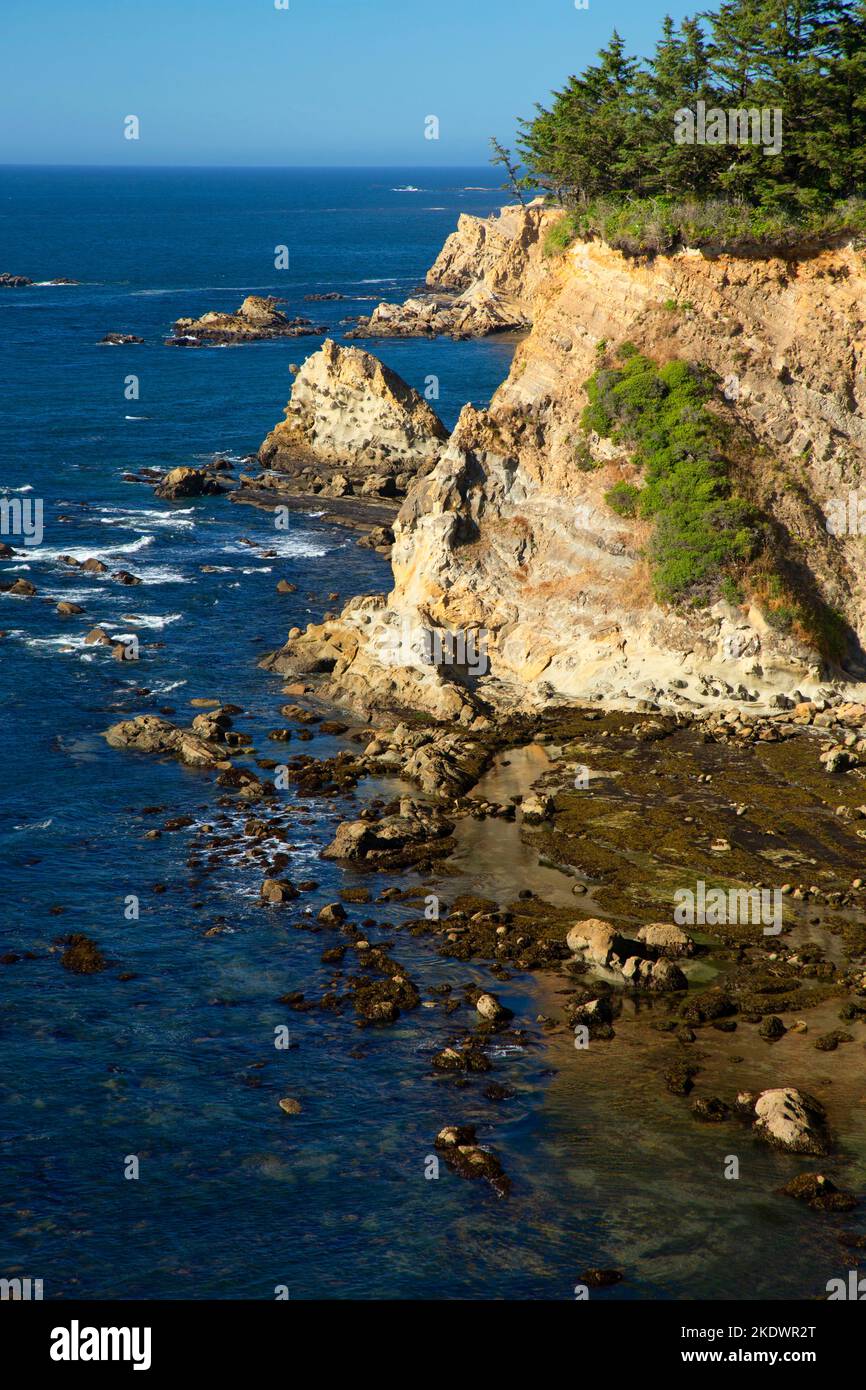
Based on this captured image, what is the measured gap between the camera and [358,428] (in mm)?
97812

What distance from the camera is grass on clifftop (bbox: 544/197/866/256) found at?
58438 mm

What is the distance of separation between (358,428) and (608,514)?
41.1 metres

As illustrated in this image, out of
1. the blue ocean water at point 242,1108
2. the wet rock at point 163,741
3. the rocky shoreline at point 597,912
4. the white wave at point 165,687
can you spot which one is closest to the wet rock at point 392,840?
the rocky shoreline at point 597,912

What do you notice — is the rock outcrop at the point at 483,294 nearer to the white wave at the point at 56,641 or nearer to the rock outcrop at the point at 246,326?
the rock outcrop at the point at 246,326

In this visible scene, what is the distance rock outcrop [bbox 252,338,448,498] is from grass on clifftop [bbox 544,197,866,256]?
33354 millimetres

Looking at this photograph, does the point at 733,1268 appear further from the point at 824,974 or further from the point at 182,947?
the point at 182,947

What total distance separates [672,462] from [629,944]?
24645 millimetres

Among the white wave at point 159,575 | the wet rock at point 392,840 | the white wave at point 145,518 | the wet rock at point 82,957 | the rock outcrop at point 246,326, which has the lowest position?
the wet rock at point 82,957

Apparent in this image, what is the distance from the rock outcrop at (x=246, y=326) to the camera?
154 meters

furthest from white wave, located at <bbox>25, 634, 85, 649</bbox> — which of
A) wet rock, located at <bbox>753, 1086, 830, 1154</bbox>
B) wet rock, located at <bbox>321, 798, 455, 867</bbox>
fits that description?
wet rock, located at <bbox>753, 1086, 830, 1154</bbox>

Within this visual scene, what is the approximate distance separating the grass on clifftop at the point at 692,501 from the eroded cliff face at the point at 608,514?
703 mm

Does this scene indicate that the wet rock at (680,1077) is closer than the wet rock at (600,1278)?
No

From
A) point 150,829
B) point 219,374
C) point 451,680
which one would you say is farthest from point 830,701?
point 219,374

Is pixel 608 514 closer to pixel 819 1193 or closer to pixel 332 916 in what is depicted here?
pixel 332 916
